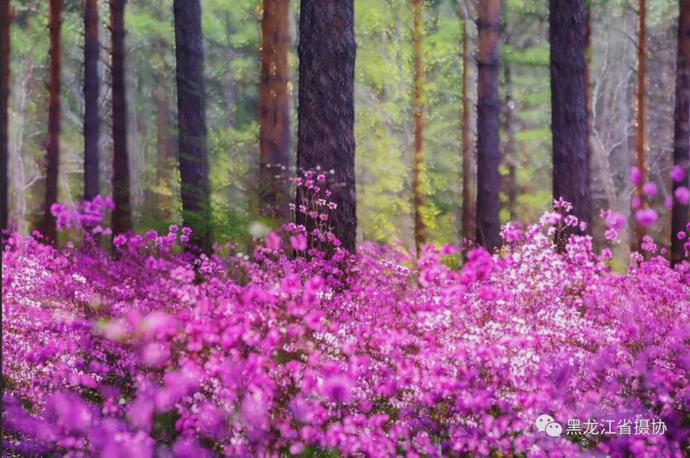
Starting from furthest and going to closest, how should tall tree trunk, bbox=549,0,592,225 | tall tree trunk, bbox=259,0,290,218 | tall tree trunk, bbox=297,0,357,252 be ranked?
tall tree trunk, bbox=259,0,290,218
tall tree trunk, bbox=549,0,592,225
tall tree trunk, bbox=297,0,357,252

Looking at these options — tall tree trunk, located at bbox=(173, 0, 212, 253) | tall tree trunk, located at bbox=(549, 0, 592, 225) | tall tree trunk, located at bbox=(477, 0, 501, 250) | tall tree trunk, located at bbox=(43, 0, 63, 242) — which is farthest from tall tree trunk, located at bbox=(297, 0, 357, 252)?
tall tree trunk, located at bbox=(43, 0, 63, 242)

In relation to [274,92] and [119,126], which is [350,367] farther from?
[119,126]

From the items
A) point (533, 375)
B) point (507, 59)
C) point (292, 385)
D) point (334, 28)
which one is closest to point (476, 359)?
point (533, 375)

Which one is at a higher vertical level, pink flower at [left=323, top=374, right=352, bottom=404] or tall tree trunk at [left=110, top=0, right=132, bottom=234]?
tall tree trunk at [left=110, top=0, right=132, bottom=234]

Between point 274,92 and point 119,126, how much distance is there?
9.50ft

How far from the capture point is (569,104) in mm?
9617

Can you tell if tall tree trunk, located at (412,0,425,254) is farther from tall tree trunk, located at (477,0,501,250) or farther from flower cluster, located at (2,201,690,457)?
flower cluster, located at (2,201,690,457)

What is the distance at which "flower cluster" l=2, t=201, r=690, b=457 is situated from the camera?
4113mm

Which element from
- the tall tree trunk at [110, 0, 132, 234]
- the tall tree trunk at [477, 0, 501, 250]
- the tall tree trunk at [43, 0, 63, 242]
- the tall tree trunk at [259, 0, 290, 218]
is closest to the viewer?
the tall tree trunk at [477, 0, 501, 250]

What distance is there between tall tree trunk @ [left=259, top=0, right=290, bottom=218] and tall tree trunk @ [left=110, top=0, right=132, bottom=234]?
244cm

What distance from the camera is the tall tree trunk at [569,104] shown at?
948 cm

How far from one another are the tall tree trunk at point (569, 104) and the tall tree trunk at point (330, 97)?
310 cm

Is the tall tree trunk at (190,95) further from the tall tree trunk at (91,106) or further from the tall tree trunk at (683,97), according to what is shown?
the tall tree trunk at (683,97)

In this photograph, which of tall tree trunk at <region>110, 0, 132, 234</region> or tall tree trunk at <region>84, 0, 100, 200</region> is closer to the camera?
tall tree trunk at <region>110, 0, 132, 234</region>
